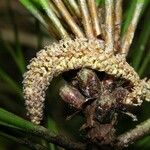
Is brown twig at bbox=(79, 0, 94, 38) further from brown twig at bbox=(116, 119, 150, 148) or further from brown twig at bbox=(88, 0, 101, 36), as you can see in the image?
brown twig at bbox=(116, 119, 150, 148)

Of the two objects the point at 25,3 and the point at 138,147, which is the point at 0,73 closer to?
the point at 25,3

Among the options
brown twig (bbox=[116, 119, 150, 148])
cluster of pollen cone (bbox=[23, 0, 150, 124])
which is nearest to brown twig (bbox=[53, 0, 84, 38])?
cluster of pollen cone (bbox=[23, 0, 150, 124])

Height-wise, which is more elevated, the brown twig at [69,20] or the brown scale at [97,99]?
the brown twig at [69,20]

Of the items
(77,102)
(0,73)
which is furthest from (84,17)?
(0,73)

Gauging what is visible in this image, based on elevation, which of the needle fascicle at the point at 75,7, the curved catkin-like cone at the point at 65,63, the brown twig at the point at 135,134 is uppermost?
the needle fascicle at the point at 75,7

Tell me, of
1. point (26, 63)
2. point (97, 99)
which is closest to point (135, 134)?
point (97, 99)

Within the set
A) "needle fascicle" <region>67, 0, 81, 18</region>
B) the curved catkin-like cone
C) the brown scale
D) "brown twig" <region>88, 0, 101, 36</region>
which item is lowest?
the brown scale

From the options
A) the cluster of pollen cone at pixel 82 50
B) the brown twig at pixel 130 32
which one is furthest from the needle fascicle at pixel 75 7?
the brown twig at pixel 130 32

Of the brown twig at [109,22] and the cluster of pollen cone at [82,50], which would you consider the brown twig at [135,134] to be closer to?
the cluster of pollen cone at [82,50]
